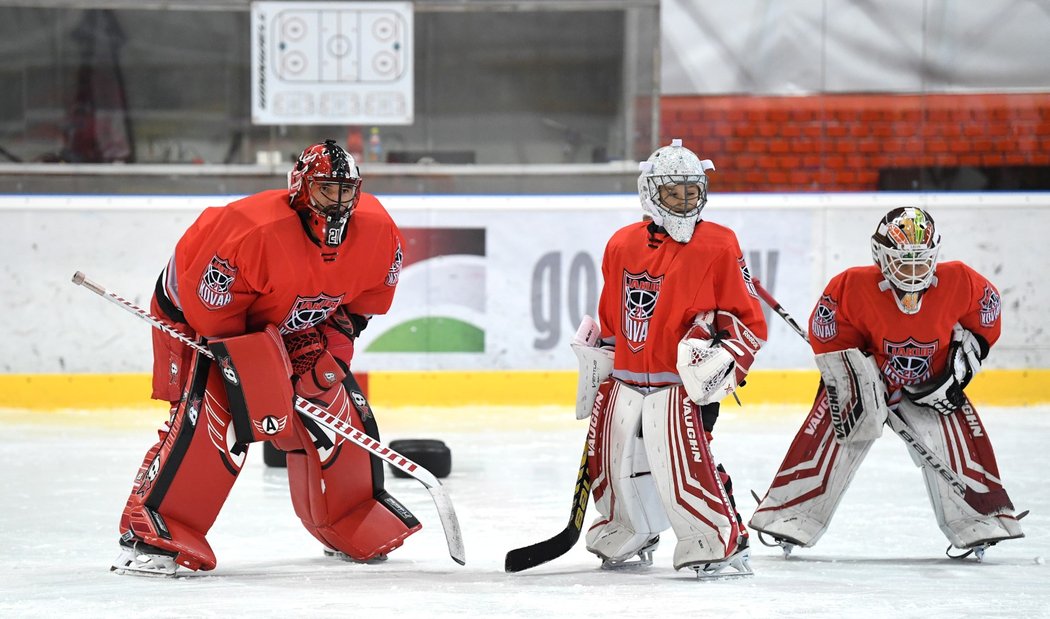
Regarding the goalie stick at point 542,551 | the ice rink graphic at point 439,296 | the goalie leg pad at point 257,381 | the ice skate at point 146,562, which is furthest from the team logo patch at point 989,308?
the ice rink graphic at point 439,296

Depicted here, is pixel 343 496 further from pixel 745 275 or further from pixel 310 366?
pixel 745 275

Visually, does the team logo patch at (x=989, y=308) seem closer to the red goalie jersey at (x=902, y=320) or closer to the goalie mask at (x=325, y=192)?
the red goalie jersey at (x=902, y=320)

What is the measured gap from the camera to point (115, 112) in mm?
6988

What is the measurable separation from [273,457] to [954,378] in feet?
8.73

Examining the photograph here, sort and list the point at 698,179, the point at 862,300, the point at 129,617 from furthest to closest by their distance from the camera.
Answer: the point at 862,300 → the point at 698,179 → the point at 129,617

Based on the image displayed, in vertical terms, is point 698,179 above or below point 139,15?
below

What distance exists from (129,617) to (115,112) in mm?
4657

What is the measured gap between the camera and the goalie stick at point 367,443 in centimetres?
332

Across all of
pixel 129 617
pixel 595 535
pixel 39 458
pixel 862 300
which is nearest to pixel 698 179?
pixel 862 300

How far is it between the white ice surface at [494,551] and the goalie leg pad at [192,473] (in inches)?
4.4

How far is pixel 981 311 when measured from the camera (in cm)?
372

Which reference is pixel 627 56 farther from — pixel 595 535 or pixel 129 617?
pixel 129 617

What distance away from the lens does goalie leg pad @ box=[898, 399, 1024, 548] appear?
367 cm

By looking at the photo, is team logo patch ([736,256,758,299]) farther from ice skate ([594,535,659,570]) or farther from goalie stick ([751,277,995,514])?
ice skate ([594,535,659,570])
